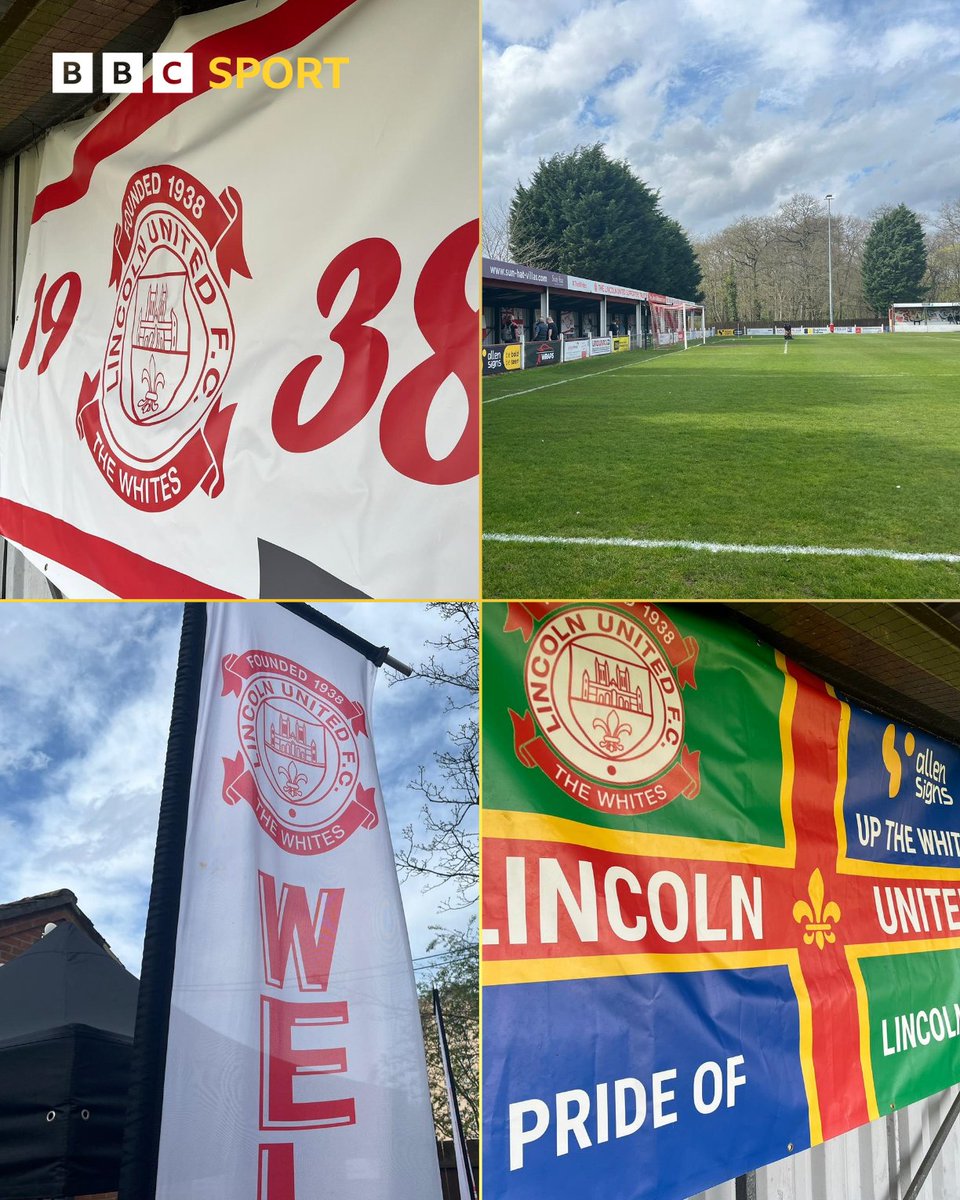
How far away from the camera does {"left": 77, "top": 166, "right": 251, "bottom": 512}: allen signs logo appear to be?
1547 millimetres

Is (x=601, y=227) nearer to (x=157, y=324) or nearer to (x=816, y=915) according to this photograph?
(x=157, y=324)

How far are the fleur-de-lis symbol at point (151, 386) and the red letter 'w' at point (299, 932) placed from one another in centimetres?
94

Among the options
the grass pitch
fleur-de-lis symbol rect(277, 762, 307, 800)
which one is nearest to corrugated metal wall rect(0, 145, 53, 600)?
the grass pitch

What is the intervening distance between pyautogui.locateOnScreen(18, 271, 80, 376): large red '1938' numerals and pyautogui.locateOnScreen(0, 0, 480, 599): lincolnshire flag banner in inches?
6.9

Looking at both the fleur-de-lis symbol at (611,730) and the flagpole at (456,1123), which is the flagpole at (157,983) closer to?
the flagpole at (456,1123)

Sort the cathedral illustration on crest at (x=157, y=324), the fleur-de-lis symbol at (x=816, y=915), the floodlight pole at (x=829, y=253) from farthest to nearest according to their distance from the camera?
the floodlight pole at (x=829, y=253) < the fleur-de-lis symbol at (x=816, y=915) < the cathedral illustration on crest at (x=157, y=324)

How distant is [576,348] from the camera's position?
3934 millimetres

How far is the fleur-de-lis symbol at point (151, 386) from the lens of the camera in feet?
5.72

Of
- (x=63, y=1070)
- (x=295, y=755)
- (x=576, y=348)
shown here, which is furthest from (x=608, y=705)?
(x=576, y=348)

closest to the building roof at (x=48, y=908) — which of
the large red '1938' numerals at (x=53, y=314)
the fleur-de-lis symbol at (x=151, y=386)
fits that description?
the fleur-de-lis symbol at (x=151, y=386)

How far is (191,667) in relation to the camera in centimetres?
139

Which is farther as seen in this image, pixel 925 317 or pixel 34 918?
pixel 925 317

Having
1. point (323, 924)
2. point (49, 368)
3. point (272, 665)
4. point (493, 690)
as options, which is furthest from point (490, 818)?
point (49, 368)

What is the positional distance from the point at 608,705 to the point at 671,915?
14.4 inches
